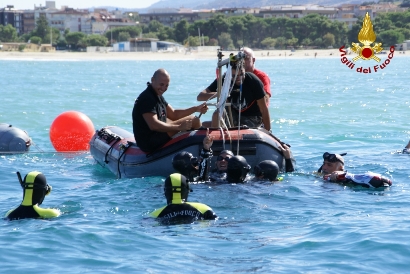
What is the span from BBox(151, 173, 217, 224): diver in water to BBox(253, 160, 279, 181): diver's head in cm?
199

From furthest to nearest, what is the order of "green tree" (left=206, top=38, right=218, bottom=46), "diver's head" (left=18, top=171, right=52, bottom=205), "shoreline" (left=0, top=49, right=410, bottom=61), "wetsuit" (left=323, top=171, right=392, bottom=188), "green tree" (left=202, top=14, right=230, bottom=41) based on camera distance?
"green tree" (left=202, top=14, right=230, bottom=41) < "green tree" (left=206, top=38, right=218, bottom=46) < "shoreline" (left=0, top=49, right=410, bottom=61) < "wetsuit" (left=323, top=171, right=392, bottom=188) < "diver's head" (left=18, top=171, right=52, bottom=205)

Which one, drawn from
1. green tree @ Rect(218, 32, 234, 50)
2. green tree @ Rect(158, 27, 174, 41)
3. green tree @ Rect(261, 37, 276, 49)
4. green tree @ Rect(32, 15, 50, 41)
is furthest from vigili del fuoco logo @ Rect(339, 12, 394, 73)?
green tree @ Rect(32, 15, 50, 41)

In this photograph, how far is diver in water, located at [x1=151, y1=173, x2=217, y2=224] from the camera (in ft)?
24.2

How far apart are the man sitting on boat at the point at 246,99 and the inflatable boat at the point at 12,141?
396 centimetres

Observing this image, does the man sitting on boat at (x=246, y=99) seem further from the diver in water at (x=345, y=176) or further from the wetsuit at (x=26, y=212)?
the wetsuit at (x=26, y=212)

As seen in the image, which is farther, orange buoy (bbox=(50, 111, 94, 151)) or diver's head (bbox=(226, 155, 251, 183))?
orange buoy (bbox=(50, 111, 94, 151))

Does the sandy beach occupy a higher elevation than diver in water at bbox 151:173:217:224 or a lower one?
lower

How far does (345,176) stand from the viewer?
970 cm

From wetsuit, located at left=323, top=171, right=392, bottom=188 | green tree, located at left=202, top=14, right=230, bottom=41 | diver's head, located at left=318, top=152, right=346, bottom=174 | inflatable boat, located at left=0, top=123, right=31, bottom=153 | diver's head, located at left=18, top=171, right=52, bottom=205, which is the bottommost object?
green tree, located at left=202, top=14, right=230, bottom=41

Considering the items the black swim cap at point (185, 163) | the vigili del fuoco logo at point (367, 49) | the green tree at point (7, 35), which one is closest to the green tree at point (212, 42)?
the green tree at point (7, 35)

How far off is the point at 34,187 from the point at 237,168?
8.38 feet

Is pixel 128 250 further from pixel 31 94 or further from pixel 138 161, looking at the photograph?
pixel 31 94

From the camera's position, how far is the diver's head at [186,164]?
9.43 meters

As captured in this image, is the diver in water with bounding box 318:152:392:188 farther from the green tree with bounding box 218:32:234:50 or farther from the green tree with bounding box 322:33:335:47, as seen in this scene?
the green tree with bounding box 218:32:234:50
